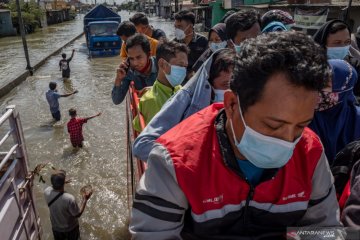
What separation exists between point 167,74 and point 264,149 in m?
1.63

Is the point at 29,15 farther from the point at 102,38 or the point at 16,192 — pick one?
the point at 16,192

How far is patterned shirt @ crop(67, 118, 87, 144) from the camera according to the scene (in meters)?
6.15

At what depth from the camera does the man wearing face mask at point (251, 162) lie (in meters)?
1.13

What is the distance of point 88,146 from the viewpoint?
6695mm

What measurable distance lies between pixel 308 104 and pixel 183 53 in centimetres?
185

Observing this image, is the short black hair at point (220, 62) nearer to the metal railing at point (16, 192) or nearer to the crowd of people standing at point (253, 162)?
the crowd of people standing at point (253, 162)

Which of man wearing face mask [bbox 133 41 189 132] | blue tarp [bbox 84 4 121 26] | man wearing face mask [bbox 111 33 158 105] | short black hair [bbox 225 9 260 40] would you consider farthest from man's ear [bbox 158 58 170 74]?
blue tarp [bbox 84 4 121 26]

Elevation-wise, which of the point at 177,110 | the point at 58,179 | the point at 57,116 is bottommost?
the point at 57,116

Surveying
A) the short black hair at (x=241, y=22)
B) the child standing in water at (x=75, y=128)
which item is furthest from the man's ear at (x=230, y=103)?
the child standing in water at (x=75, y=128)

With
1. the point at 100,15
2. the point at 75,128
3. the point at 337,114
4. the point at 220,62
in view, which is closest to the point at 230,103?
the point at 220,62

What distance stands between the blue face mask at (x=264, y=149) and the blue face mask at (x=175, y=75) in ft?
4.92

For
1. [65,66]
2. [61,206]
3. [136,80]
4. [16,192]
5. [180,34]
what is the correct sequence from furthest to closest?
[65,66] < [180,34] < [136,80] < [61,206] < [16,192]

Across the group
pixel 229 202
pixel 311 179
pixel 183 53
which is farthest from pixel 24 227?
pixel 311 179

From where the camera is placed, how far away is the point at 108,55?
56.8ft
